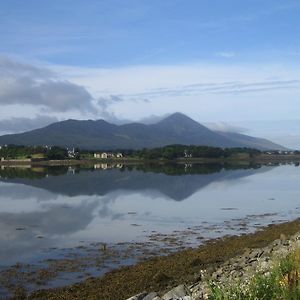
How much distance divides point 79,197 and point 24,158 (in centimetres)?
12419

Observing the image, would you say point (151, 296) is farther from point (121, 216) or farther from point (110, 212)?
point (110, 212)

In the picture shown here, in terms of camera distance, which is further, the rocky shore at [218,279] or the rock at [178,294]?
the rock at [178,294]

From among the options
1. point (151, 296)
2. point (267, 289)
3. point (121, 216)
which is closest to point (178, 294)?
point (151, 296)

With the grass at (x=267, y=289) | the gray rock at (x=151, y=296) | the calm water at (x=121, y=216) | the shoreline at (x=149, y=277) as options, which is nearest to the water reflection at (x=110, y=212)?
the calm water at (x=121, y=216)

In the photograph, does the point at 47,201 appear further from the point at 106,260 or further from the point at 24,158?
the point at 24,158

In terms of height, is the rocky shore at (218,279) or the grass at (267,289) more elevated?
the grass at (267,289)

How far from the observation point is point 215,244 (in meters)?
25.5

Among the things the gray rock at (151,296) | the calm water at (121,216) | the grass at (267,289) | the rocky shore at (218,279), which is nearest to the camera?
the grass at (267,289)

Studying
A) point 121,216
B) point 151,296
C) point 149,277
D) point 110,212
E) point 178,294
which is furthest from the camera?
point 110,212

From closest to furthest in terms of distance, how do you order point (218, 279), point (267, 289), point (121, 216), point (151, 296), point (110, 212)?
point (267, 289), point (218, 279), point (151, 296), point (121, 216), point (110, 212)

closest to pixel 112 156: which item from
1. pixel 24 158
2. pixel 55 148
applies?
pixel 55 148

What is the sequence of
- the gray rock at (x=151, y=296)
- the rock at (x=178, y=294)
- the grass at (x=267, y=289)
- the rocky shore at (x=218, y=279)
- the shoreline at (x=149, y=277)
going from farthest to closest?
the shoreline at (x=149, y=277)
the gray rock at (x=151, y=296)
the rock at (x=178, y=294)
the rocky shore at (x=218, y=279)
the grass at (x=267, y=289)

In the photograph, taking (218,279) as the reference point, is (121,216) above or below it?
below

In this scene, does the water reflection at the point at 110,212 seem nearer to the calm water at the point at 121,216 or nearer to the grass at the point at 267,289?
the calm water at the point at 121,216
